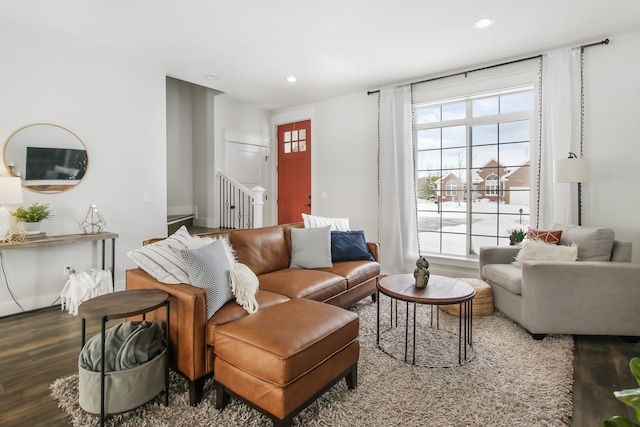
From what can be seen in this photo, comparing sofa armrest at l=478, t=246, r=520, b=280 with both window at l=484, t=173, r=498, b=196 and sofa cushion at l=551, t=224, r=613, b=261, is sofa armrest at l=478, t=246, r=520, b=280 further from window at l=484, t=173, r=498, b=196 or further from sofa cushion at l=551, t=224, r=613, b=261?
window at l=484, t=173, r=498, b=196

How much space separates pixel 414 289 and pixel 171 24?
3.16m

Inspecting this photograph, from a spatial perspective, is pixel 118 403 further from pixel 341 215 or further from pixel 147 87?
pixel 341 215

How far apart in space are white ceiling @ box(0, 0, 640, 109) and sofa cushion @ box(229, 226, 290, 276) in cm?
193

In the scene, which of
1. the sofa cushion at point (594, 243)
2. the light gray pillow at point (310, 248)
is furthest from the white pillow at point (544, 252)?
the light gray pillow at point (310, 248)

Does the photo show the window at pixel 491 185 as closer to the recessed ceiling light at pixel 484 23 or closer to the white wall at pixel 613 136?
the white wall at pixel 613 136

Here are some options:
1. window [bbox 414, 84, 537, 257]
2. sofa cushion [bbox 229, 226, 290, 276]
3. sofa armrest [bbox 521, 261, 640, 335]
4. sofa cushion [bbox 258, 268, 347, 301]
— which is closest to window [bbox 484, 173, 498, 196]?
window [bbox 414, 84, 537, 257]

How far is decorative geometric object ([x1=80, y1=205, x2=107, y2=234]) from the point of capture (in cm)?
362

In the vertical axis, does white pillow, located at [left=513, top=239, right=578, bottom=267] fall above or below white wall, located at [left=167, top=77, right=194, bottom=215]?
below

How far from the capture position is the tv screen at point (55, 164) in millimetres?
3291

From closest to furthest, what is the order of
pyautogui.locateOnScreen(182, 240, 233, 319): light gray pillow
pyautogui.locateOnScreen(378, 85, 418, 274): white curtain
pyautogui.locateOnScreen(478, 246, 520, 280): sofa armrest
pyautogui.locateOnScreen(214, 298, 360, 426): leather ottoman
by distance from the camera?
pyautogui.locateOnScreen(214, 298, 360, 426): leather ottoman, pyautogui.locateOnScreen(182, 240, 233, 319): light gray pillow, pyautogui.locateOnScreen(478, 246, 520, 280): sofa armrest, pyautogui.locateOnScreen(378, 85, 418, 274): white curtain

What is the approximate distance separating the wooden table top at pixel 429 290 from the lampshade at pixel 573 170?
169cm

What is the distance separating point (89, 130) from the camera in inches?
144

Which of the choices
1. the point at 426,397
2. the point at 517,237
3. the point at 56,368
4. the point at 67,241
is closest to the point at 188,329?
the point at 56,368

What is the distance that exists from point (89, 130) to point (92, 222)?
3.32 feet
